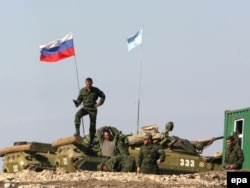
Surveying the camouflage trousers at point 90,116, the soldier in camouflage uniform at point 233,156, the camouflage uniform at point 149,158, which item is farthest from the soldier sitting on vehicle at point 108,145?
the soldier in camouflage uniform at point 233,156

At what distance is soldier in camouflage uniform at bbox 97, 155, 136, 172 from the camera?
23.7 m

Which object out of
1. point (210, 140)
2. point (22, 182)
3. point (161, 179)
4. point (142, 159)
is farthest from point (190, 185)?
point (210, 140)

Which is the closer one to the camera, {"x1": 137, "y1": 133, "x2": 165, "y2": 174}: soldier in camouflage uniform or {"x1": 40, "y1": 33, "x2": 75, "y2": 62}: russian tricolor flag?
{"x1": 137, "y1": 133, "x2": 165, "y2": 174}: soldier in camouflage uniform

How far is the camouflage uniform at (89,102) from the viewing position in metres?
26.5

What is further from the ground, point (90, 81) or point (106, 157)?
point (90, 81)

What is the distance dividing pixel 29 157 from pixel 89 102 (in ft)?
9.26

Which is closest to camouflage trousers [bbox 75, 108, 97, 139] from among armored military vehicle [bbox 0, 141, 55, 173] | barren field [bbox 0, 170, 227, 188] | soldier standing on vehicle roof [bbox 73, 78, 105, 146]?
soldier standing on vehicle roof [bbox 73, 78, 105, 146]

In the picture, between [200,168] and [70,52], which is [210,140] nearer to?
[200,168]

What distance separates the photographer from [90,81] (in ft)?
86.4

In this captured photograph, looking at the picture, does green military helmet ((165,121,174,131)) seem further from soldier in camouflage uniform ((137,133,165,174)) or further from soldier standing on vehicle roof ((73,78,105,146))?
soldier in camouflage uniform ((137,133,165,174))

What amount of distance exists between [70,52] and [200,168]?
5923mm

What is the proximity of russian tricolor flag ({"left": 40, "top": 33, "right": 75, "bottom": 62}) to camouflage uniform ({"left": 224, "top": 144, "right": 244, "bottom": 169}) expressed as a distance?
923 cm

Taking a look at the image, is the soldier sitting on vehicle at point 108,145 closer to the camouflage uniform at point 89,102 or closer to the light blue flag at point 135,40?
the camouflage uniform at point 89,102

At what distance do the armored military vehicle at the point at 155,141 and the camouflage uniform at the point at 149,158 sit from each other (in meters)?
2.63
